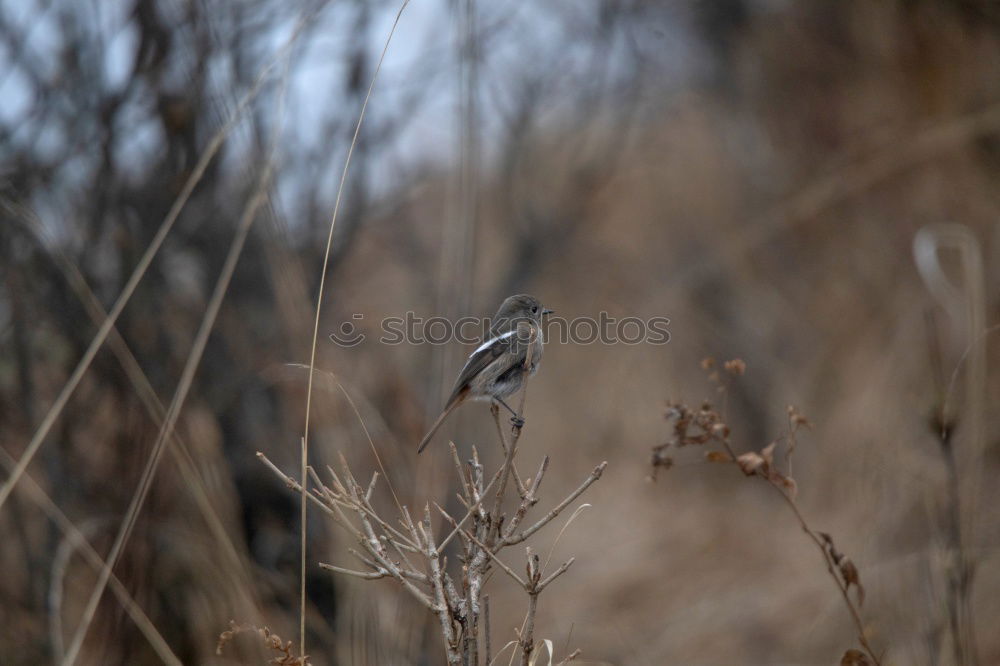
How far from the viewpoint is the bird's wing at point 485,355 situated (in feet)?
11.6

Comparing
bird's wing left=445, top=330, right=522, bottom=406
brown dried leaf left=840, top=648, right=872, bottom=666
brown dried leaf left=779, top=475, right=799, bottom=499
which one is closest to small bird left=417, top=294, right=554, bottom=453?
bird's wing left=445, top=330, right=522, bottom=406

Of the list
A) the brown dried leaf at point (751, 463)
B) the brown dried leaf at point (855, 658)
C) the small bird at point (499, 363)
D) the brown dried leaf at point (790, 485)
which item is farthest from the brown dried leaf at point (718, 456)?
the small bird at point (499, 363)

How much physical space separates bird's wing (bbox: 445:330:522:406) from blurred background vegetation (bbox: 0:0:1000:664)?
0.93ft

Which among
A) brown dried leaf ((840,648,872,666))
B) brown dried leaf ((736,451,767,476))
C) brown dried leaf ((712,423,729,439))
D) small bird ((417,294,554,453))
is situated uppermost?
small bird ((417,294,554,453))

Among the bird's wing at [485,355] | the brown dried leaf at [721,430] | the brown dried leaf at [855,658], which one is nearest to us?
the brown dried leaf at [855,658]

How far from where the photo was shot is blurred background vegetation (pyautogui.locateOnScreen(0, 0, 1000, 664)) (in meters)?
3.81

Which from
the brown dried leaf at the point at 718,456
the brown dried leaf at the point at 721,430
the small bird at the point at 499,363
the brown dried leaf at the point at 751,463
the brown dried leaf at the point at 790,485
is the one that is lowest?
the brown dried leaf at the point at 790,485

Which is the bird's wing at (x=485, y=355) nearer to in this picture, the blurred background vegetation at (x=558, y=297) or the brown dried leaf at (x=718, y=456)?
the blurred background vegetation at (x=558, y=297)

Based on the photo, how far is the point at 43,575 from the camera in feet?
13.0

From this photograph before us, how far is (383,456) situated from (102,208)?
1.82m

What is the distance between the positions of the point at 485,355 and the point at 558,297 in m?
6.18

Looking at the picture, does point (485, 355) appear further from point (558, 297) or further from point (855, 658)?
point (558, 297)

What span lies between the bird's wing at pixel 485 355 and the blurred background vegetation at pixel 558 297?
283 mm

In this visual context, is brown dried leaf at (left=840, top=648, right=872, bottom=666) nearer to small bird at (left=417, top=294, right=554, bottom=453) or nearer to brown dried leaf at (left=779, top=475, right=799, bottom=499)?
brown dried leaf at (left=779, top=475, right=799, bottom=499)
